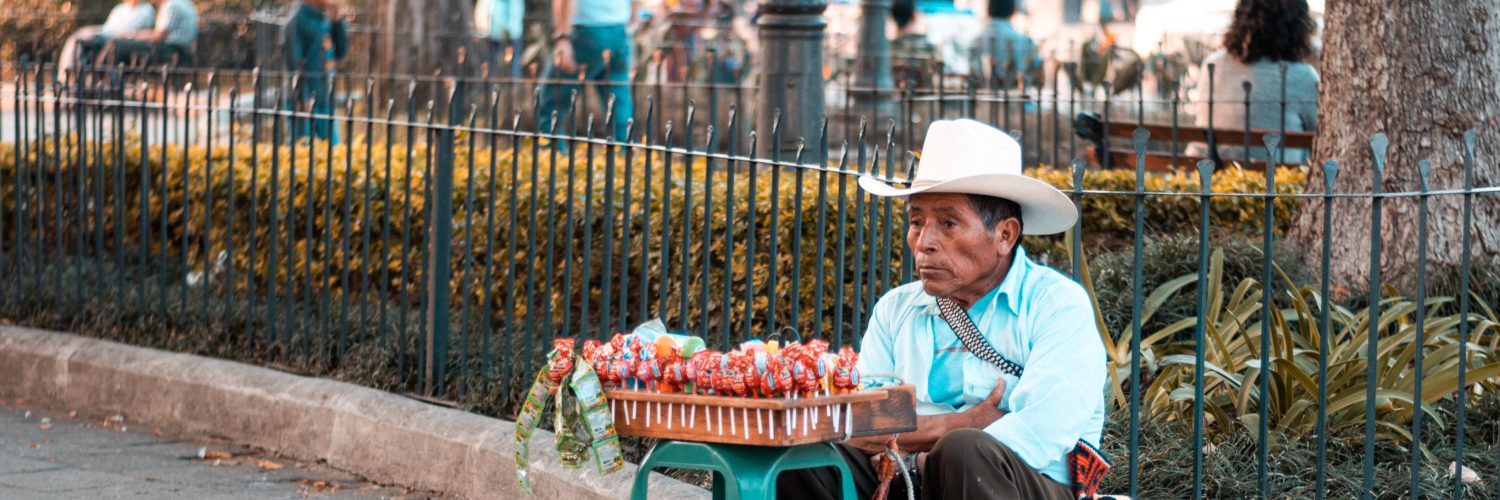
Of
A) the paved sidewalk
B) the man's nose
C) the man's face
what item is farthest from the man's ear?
the paved sidewalk

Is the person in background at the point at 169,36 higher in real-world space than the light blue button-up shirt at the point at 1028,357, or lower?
higher

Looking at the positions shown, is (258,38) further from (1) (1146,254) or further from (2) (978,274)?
(2) (978,274)

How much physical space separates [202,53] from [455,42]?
16.8 feet

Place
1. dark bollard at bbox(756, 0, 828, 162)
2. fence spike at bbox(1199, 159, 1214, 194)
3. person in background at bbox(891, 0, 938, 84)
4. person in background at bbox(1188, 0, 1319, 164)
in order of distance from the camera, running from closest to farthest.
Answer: fence spike at bbox(1199, 159, 1214, 194)
dark bollard at bbox(756, 0, 828, 162)
person in background at bbox(1188, 0, 1319, 164)
person in background at bbox(891, 0, 938, 84)

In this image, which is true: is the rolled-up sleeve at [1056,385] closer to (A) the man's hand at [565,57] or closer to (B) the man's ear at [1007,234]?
(B) the man's ear at [1007,234]

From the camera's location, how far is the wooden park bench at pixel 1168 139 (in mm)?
8516

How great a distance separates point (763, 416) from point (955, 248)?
70cm

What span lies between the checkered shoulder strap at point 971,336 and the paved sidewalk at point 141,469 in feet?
Result: 8.00

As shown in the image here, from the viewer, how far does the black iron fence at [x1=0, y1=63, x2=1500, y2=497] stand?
480cm

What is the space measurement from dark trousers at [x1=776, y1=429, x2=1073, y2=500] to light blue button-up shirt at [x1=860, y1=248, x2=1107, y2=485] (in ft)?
0.15

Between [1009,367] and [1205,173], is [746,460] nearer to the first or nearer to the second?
[1009,367]

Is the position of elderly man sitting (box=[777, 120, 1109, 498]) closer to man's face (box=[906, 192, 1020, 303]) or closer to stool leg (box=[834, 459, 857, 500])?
man's face (box=[906, 192, 1020, 303])

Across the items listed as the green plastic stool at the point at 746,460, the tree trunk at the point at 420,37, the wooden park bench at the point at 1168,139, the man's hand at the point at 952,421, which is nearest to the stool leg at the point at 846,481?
the green plastic stool at the point at 746,460

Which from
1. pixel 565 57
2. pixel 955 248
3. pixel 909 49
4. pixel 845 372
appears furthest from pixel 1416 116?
pixel 909 49
